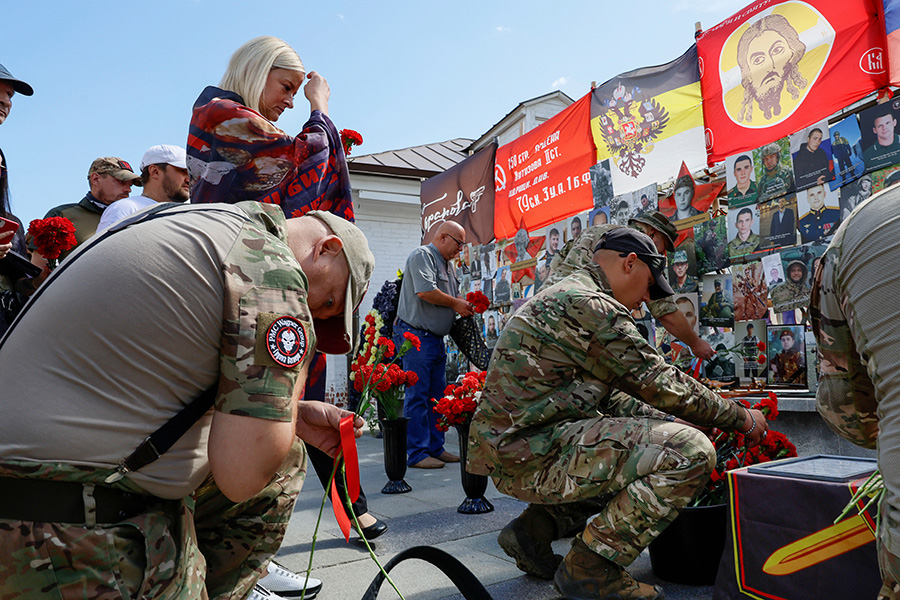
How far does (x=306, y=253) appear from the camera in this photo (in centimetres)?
151

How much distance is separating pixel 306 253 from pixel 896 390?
4.24 feet

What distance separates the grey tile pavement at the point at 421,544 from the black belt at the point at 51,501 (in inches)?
58.9

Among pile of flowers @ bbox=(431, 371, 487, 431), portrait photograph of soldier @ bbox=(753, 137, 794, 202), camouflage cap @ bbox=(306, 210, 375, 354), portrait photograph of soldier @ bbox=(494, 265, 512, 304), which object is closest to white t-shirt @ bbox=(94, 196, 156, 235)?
camouflage cap @ bbox=(306, 210, 375, 354)

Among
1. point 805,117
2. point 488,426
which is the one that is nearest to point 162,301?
point 488,426

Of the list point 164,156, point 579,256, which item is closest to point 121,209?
point 164,156

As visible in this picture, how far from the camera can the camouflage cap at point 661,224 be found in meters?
4.39

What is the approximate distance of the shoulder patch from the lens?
1.22 m

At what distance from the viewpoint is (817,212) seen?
381cm

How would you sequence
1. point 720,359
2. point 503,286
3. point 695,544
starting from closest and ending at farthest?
point 695,544
point 720,359
point 503,286

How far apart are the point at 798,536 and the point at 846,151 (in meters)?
2.61

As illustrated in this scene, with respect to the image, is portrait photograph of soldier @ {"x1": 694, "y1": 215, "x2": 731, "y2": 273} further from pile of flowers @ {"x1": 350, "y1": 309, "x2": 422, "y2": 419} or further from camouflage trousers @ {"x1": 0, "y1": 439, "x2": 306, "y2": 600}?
camouflage trousers @ {"x1": 0, "y1": 439, "x2": 306, "y2": 600}

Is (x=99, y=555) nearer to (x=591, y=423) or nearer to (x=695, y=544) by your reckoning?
(x=591, y=423)

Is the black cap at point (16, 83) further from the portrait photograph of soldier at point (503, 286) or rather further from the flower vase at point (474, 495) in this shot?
the portrait photograph of soldier at point (503, 286)

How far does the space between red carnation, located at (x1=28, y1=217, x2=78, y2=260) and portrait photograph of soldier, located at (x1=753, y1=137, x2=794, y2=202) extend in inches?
157
